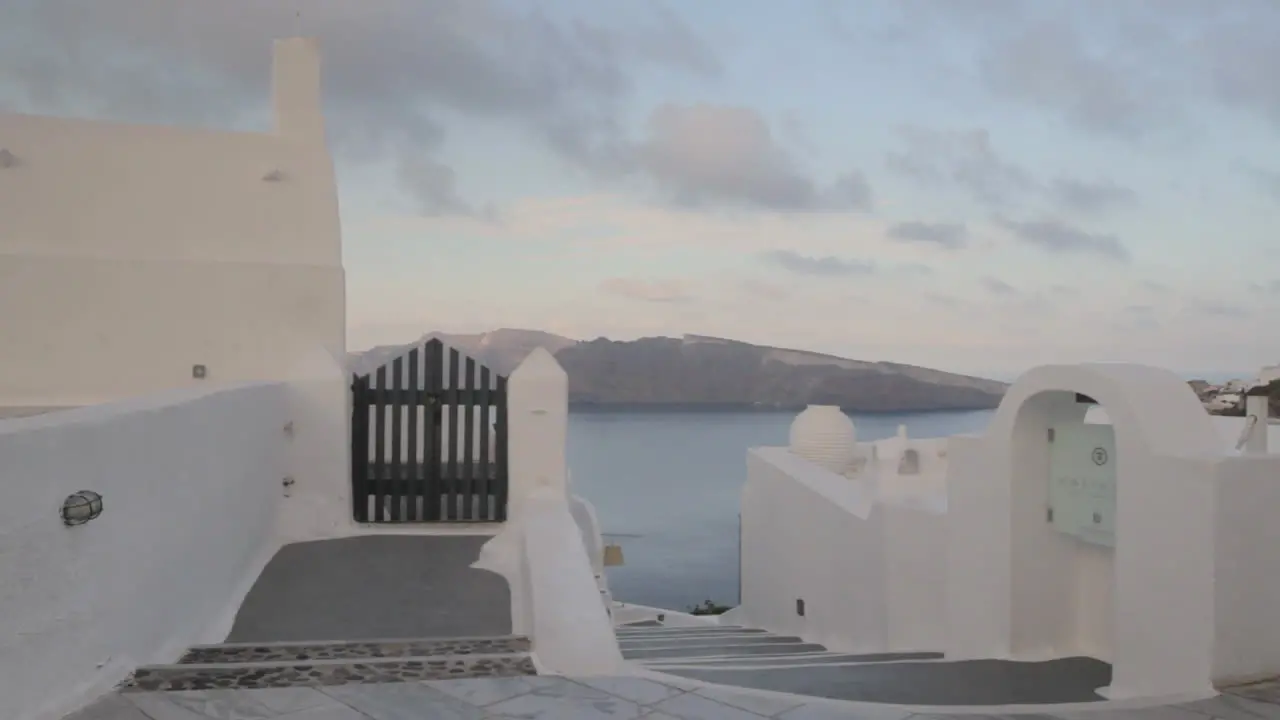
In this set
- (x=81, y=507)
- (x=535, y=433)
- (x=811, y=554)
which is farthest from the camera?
(x=811, y=554)

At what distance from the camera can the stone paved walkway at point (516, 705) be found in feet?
12.0

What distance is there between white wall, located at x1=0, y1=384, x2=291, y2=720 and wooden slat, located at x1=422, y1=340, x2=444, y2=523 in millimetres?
2401

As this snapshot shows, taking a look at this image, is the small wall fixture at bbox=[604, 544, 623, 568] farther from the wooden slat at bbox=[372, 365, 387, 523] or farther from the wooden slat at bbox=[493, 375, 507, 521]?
the wooden slat at bbox=[372, 365, 387, 523]

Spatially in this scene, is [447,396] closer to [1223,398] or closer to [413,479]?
[413,479]

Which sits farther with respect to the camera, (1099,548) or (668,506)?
(668,506)

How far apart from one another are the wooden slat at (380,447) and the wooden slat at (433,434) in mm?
426

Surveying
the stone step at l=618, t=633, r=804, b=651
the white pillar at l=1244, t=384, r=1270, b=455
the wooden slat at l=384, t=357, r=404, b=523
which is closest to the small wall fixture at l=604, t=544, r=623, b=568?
the stone step at l=618, t=633, r=804, b=651

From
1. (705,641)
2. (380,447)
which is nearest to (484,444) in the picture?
(380,447)

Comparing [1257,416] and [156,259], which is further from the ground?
[156,259]

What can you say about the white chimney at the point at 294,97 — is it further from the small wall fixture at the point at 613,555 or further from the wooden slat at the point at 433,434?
the small wall fixture at the point at 613,555

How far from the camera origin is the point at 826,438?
52.7ft

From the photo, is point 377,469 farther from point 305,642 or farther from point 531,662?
point 531,662

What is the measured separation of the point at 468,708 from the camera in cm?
377

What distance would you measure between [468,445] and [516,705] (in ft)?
17.1
